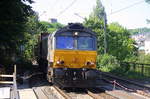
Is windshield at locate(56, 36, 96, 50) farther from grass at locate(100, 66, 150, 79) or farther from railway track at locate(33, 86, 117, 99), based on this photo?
grass at locate(100, 66, 150, 79)

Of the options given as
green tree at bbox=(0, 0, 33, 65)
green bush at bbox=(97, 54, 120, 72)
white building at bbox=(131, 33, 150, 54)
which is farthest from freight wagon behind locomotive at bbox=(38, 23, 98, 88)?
white building at bbox=(131, 33, 150, 54)

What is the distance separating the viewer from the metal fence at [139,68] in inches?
1051

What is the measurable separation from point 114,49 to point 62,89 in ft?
111

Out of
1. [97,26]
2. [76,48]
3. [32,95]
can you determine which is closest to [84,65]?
[76,48]

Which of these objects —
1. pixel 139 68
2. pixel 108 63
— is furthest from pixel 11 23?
pixel 108 63

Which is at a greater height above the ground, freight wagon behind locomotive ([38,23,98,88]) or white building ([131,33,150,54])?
white building ([131,33,150,54])

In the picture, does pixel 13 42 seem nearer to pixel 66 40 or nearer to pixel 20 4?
pixel 20 4

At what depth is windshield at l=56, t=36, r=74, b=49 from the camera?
734 inches

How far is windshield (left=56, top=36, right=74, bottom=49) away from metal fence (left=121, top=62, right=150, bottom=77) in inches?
345

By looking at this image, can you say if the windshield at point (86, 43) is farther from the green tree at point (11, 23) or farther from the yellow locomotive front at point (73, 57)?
the green tree at point (11, 23)

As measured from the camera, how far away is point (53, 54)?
18469 millimetres

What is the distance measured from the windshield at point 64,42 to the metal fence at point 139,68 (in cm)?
877

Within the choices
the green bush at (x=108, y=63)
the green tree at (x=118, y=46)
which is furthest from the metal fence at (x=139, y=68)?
the green tree at (x=118, y=46)

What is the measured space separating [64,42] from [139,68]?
1124cm
